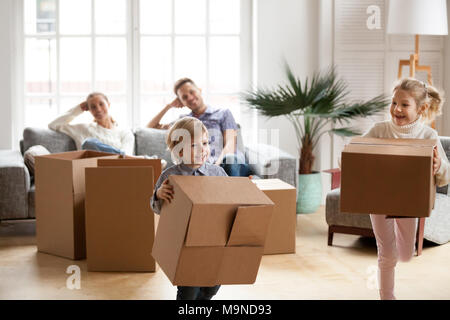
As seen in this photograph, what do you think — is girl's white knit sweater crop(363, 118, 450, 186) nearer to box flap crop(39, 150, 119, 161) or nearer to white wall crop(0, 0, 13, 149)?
box flap crop(39, 150, 119, 161)

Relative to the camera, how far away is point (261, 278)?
3.43 m

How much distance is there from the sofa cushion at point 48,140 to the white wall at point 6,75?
0.45 metres

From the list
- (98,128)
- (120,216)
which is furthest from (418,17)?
(120,216)

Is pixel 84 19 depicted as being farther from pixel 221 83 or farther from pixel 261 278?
pixel 261 278

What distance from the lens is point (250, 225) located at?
2.11m

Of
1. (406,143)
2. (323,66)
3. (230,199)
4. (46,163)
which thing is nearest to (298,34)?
(323,66)

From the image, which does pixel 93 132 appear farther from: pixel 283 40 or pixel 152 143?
pixel 283 40

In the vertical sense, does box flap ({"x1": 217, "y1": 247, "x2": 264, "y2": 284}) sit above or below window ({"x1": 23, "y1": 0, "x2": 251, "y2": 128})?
below

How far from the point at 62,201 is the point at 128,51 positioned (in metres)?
1.83

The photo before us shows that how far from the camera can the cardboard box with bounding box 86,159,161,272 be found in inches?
135

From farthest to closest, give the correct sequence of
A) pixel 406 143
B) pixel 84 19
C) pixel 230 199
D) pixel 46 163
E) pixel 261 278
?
1. pixel 84 19
2. pixel 46 163
3. pixel 261 278
4. pixel 406 143
5. pixel 230 199

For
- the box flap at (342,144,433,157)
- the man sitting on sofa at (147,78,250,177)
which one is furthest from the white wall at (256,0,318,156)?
the box flap at (342,144,433,157)

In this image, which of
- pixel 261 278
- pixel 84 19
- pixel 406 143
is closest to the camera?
pixel 406 143
